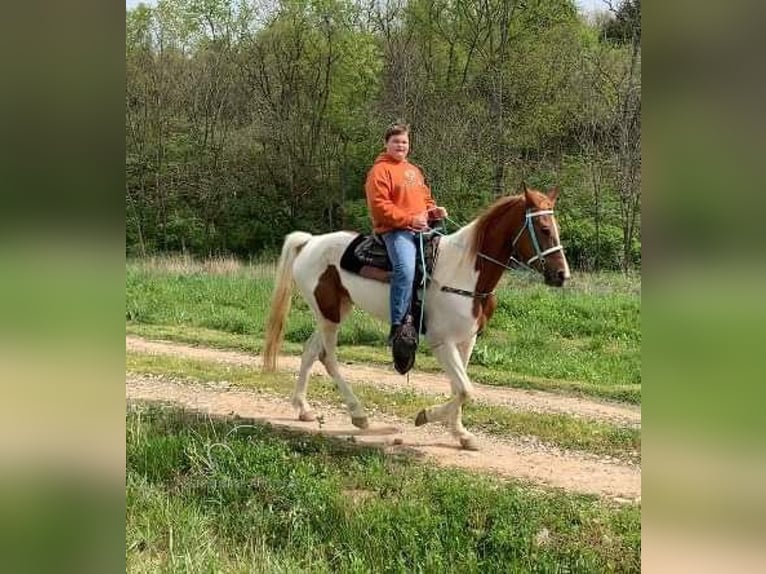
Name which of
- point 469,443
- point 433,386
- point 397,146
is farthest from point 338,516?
point 397,146

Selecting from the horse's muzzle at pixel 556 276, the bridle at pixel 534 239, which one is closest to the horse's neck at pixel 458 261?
the bridle at pixel 534 239

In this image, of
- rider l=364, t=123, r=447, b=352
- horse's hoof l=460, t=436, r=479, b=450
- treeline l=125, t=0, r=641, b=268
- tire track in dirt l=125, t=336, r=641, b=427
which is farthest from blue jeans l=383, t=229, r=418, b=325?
horse's hoof l=460, t=436, r=479, b=450

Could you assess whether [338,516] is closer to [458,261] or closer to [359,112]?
[458,261]

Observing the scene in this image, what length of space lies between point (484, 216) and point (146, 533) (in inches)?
79.7

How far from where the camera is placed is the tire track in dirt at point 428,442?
10.3ft

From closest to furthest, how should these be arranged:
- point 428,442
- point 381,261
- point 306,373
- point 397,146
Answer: point 397,146
point 428,442
point 381,261
point 306,373

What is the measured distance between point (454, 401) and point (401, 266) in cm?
68

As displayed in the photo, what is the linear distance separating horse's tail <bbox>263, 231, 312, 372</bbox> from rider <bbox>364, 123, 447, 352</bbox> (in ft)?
1.69

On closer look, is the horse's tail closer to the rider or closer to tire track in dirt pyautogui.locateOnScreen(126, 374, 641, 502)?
tire track in dirt pyautogui.locateOnScreen(126, 374, 641, 502)

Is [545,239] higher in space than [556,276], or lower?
higher

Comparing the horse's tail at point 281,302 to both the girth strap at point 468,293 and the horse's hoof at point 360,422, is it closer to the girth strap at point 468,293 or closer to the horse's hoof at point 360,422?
the horse's hoof at point 360,422

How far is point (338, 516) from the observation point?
3156mm
